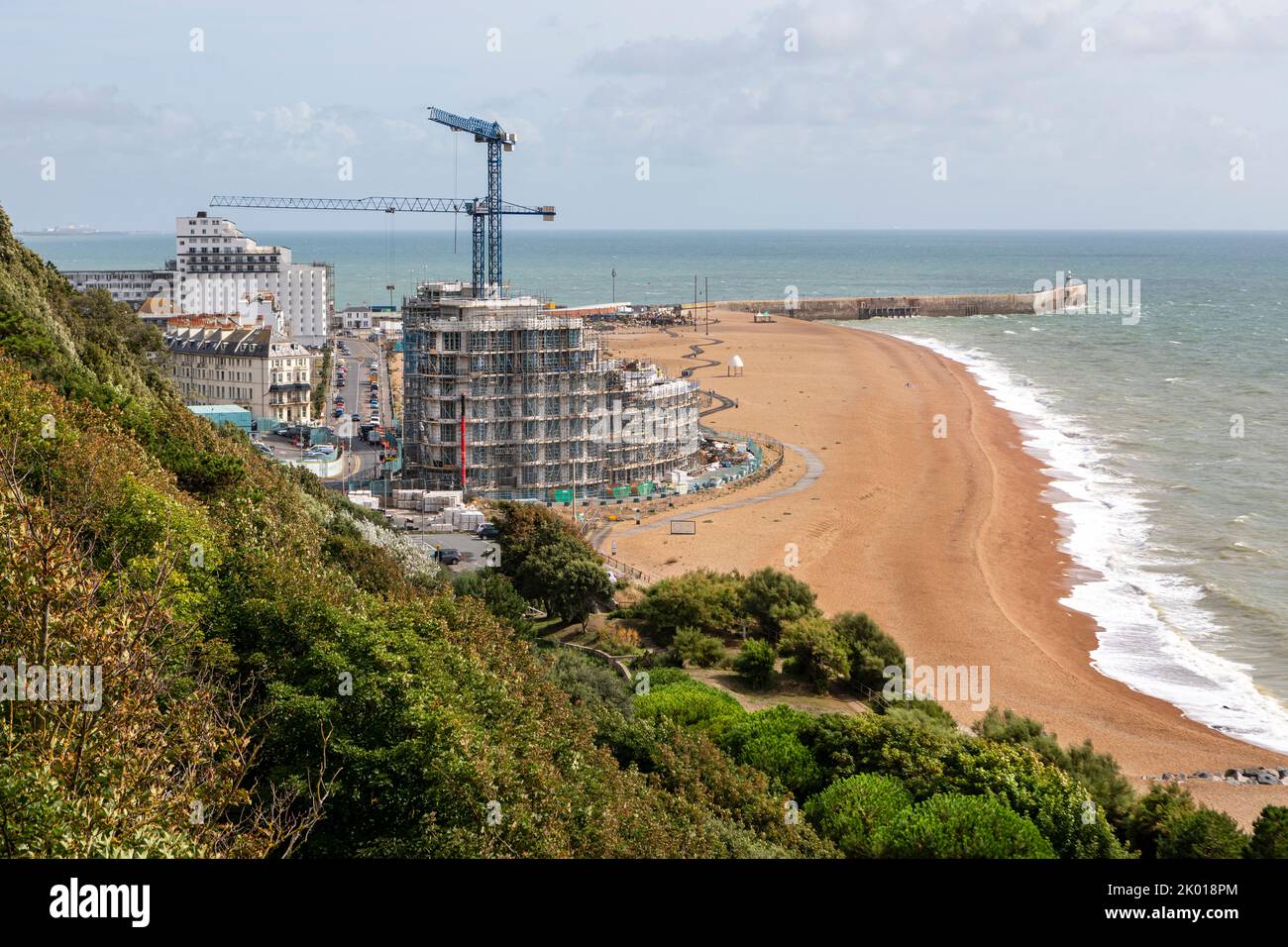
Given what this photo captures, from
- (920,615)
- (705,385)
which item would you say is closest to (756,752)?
(920,615)

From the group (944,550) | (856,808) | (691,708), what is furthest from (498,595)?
(944,550)

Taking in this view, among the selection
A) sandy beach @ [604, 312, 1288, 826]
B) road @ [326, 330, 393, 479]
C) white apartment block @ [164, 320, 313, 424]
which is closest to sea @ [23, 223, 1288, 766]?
sandy beach @ [604, 312, 1288, 826]

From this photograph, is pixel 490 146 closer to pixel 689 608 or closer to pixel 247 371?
pixel 247 371

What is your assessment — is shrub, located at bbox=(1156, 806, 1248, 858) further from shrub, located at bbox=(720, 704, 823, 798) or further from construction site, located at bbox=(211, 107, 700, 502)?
construction site, located at bbox=(211, 107, 700, 502)

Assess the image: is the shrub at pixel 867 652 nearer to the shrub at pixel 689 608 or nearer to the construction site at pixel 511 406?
the shrub at pixel 689 608
